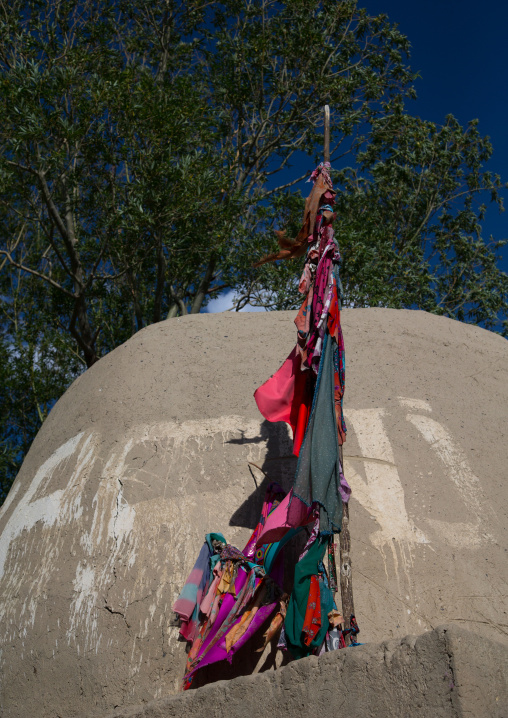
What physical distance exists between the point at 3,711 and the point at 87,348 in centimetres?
624

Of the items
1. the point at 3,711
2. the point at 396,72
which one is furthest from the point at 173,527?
the point at 396,72

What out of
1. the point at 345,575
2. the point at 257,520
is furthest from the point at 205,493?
the point at 345,575

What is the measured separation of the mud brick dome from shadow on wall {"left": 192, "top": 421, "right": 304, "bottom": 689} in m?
0.02

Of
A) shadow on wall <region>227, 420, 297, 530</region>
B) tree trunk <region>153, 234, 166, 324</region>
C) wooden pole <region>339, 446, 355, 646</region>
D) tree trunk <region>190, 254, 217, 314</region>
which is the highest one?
tree trunk <region>190, 254, 217, 314</region>

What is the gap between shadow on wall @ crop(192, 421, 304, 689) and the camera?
458 centimetres

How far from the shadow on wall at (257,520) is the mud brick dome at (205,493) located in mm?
20

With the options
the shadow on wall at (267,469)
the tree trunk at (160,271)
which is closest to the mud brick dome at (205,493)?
the shadow on wall at (267,469)

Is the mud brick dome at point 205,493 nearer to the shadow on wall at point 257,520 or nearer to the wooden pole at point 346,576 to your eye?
the shadow on wall at point 257,520

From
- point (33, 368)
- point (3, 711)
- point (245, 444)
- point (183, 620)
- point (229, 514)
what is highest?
point (33, 368)

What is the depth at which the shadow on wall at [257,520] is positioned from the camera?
458 cm

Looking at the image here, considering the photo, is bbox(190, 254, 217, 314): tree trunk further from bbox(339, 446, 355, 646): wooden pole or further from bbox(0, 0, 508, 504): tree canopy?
bbox(339, 446, 355, 646): wooden pole

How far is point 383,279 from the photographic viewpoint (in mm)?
11711

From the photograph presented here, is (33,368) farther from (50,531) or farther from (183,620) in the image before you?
(183,620)

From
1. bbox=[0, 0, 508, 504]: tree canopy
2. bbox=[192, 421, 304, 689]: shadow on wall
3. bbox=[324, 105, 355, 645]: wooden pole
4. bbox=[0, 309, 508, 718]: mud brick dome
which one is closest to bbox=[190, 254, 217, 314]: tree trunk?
bbox=[0, 0, 508, 504]: tree canopy
